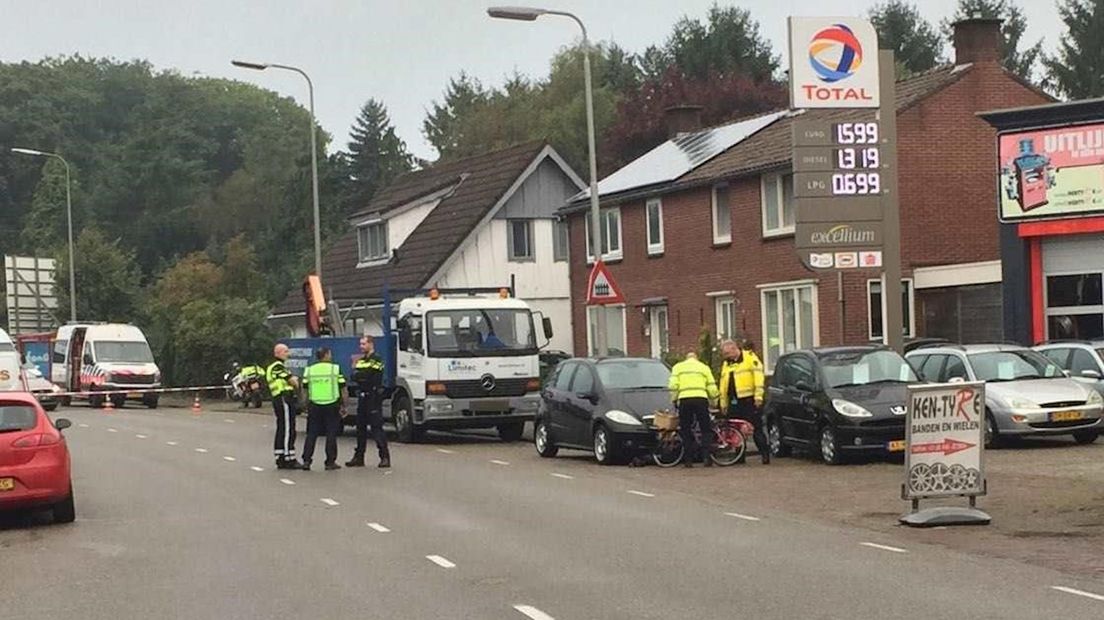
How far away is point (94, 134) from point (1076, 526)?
102m

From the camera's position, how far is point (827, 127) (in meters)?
25.5

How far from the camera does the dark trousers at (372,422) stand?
2375 centimetres

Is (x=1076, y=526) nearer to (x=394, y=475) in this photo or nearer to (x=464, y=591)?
(x=464, y=591)

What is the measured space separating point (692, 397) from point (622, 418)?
4.36ft

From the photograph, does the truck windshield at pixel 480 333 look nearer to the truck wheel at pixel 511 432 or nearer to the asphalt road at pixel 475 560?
the truck wheel at pixel 511 432

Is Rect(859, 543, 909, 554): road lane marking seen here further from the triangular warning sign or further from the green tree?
the green tree

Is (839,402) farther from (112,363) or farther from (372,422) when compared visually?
(112,363)

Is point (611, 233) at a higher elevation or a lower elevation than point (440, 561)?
higher

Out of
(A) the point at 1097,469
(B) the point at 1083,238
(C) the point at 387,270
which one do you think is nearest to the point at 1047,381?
(A) the point at 1097,469

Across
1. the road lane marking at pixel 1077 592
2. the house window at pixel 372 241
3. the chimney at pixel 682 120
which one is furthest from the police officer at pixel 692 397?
the house window at pixel 372 241

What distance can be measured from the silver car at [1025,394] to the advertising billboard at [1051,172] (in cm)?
669

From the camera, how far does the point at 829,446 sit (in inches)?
868

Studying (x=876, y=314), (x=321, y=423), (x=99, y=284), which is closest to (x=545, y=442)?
(x=321, y=423)

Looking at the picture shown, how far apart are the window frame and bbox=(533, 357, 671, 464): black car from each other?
52.6 ft
